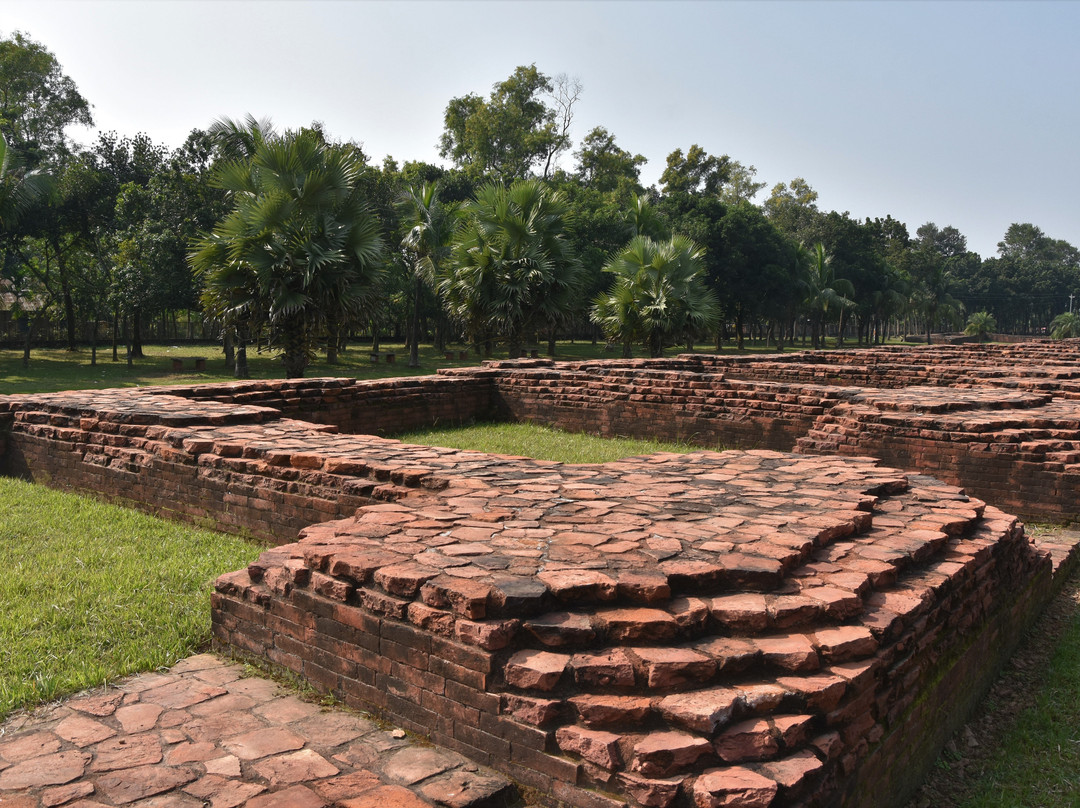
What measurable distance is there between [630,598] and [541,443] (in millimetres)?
7011

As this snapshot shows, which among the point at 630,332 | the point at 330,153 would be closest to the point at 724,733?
the point at 330,153

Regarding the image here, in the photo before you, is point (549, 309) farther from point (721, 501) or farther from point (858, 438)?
point (721, 501)

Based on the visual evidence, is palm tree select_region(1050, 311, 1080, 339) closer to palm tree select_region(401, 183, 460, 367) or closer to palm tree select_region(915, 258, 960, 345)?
palm tree select_region(915, 258, 960, 345)

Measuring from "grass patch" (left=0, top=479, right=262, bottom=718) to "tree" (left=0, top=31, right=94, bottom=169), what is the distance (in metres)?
31.9

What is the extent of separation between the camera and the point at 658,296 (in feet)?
65.7

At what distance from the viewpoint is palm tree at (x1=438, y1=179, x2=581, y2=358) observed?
1794cm

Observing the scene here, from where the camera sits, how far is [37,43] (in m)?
33.9

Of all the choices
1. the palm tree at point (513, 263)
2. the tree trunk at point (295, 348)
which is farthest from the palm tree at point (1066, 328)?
the tree trunk at point (295, 348)

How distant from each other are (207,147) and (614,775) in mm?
25195

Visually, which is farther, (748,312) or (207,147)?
(748,312)

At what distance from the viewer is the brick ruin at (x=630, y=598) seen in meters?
2.36

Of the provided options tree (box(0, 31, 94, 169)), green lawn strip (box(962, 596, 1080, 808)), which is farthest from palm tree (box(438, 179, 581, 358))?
tree (box(0, 31, 94, 169))

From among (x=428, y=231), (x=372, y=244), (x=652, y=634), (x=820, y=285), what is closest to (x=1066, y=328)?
(x=820, y=285)

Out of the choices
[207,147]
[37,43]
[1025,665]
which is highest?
[37,43]
